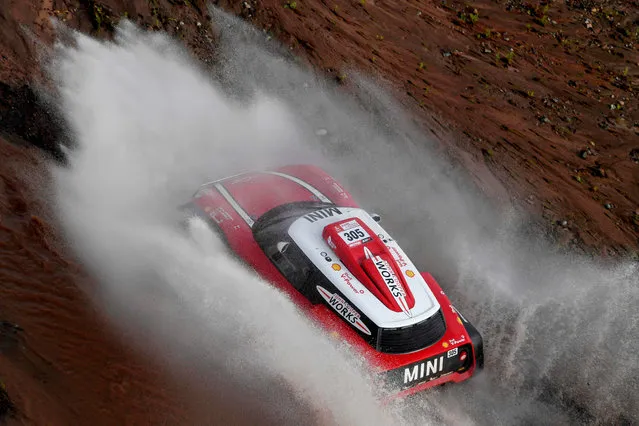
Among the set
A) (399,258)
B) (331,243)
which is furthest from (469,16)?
(331,243)

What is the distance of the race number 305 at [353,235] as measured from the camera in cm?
811

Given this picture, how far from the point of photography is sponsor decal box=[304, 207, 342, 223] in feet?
28.1

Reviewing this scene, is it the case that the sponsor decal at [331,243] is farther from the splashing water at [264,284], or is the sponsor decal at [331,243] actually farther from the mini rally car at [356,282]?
the splashing water at [264,284]

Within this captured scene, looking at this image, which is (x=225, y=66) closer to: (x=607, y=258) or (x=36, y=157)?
(x=36, y=157)

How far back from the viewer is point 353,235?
26.9ft

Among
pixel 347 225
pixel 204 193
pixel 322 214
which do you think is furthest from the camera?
pixel 204 193

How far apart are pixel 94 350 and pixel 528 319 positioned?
6.55 meters

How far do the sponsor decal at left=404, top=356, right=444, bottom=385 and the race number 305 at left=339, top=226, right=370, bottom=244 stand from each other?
1759mm

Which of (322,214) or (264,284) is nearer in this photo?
(264,284)

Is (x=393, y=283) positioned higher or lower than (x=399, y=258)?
lower

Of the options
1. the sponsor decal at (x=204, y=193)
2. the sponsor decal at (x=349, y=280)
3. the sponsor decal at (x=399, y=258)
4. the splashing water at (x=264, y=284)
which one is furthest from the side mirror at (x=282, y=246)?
the sponsor decal at (x=204, y=193)

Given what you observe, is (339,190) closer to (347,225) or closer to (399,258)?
(347,225)

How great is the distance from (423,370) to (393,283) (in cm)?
112

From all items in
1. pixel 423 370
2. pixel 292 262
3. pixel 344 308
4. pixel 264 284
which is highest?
pixel 292 262
